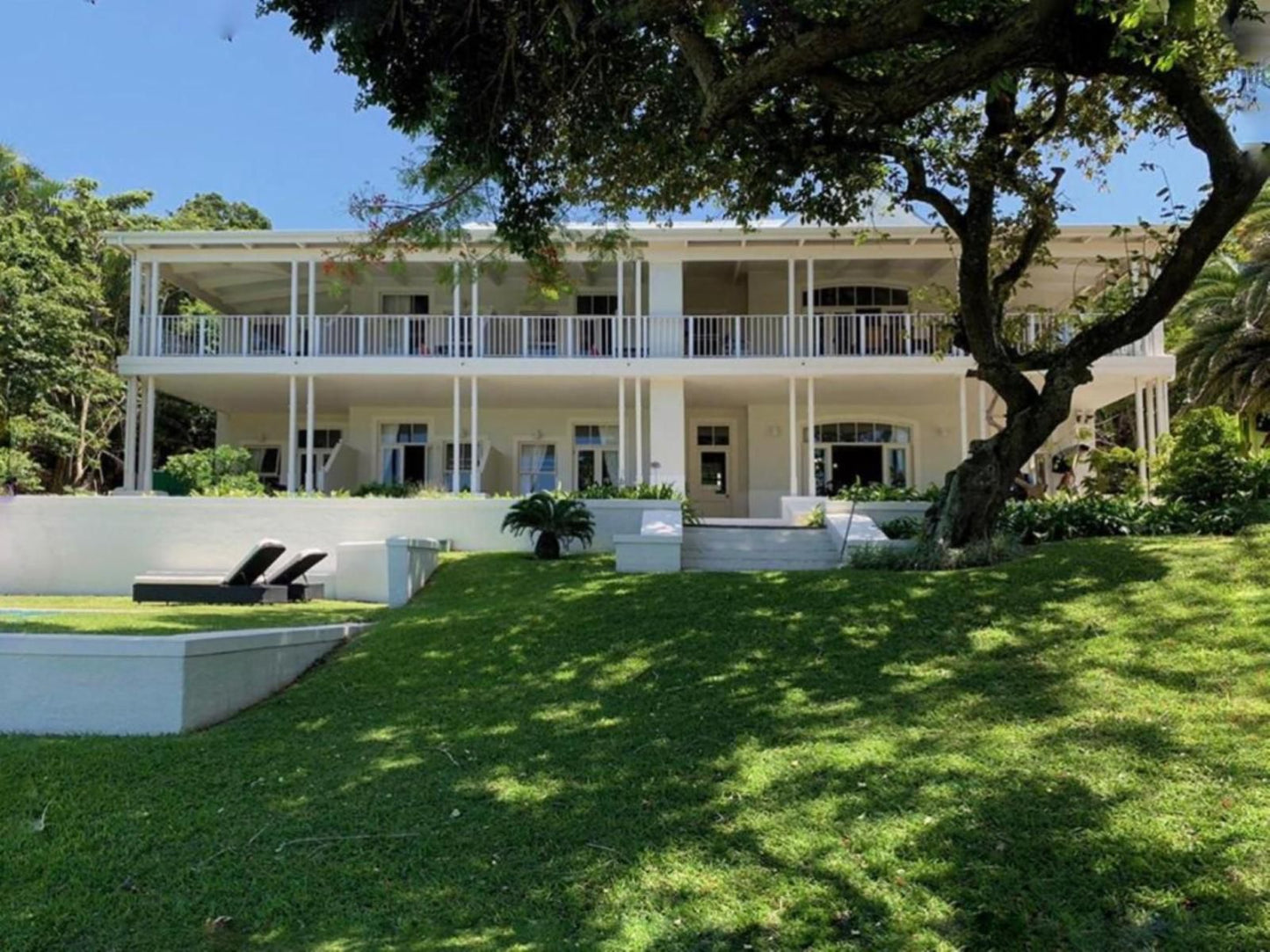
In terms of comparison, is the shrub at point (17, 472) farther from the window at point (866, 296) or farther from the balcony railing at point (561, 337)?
the window at point (866, 296)

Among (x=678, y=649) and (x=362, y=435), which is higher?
(x=362, y=435)

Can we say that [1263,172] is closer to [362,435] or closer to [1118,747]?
[1118,747]

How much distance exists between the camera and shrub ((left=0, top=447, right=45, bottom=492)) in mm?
15438

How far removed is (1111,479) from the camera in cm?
1466

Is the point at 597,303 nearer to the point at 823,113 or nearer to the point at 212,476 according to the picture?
the point at 212,476

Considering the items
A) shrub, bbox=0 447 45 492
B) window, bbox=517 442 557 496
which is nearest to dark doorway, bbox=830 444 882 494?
window, bbox=517 442 557 496

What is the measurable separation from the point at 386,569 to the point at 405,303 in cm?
1023

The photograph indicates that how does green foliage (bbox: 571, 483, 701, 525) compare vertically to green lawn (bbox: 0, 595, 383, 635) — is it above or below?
above

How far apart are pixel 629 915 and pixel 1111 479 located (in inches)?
552

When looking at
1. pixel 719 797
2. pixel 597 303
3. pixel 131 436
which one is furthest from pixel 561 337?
pixel 719 797

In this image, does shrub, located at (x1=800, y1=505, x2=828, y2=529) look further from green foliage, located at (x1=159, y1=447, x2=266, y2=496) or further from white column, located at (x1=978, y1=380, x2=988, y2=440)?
green foliage, located at (x1=159, y1=447, x2=266, y2=496)

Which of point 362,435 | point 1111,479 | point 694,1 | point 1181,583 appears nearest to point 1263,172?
point 1181,583

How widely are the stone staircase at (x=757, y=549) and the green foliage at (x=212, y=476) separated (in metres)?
8.04

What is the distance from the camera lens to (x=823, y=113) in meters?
8.87
